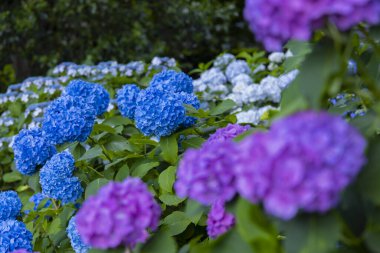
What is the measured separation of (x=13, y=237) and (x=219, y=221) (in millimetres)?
812

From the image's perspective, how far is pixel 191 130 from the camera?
2.04m

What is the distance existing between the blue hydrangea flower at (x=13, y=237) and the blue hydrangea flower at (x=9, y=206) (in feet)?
1.00

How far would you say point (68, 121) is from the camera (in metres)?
2.02

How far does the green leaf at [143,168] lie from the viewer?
1.92 meters

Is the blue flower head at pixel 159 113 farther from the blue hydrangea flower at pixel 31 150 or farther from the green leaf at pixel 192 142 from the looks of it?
the blue hydrangea flower at pixel 31 150

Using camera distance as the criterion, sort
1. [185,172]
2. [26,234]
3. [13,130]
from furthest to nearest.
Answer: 1. [13,130]
2. [26,234]
3. [185,172]

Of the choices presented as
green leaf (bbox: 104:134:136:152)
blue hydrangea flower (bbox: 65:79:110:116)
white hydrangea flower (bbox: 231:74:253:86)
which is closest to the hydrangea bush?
green leaf (bbox: 104:134:136:152)

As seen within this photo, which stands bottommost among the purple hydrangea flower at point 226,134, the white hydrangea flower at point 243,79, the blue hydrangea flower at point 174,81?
the white hydrangea flower at point 243,79

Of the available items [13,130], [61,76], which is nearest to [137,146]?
[13,130]

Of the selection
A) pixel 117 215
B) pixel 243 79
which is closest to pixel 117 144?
pixel 117 215

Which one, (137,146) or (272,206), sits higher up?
(272,206)

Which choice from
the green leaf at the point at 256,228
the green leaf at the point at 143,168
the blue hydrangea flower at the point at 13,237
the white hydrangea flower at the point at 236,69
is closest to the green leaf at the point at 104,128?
the green leaf at the point at 143,168

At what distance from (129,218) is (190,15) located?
5304 mm

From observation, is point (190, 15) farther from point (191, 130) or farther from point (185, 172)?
point (185, 172)
